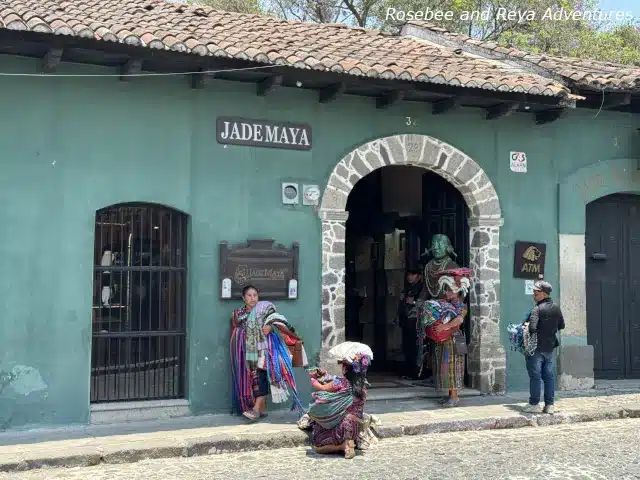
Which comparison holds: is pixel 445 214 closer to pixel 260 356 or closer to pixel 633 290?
pixel 633 290

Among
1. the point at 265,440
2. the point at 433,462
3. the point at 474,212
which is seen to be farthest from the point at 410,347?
the point at 433,462

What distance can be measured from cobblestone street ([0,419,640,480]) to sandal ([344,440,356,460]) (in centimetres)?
6

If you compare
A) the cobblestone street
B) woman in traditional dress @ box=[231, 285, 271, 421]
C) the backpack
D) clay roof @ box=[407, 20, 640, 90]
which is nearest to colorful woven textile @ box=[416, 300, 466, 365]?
the backpack

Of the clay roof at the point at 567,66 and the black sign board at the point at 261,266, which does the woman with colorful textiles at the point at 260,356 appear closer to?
the black sign board at the point at 261,266

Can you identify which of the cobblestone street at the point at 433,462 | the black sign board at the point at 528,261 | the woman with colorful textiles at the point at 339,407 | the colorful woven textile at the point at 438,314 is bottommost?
the cobblestone street at the point at 433,462

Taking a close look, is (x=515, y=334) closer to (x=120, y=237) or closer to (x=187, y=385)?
(x=187, y=385)

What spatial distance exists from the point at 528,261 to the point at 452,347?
75.0 inches

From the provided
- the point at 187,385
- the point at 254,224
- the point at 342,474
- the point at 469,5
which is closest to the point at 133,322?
the point at 187,385

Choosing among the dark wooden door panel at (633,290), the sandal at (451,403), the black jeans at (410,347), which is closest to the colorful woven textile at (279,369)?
the sandal at (451,403)

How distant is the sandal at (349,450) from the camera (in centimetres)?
737

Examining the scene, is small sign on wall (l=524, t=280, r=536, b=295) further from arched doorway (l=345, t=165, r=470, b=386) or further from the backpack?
the backpack

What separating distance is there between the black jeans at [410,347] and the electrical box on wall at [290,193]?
3.17m

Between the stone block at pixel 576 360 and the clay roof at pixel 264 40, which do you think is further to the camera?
the stone block at pixel 576 360

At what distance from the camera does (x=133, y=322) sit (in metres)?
8.92
